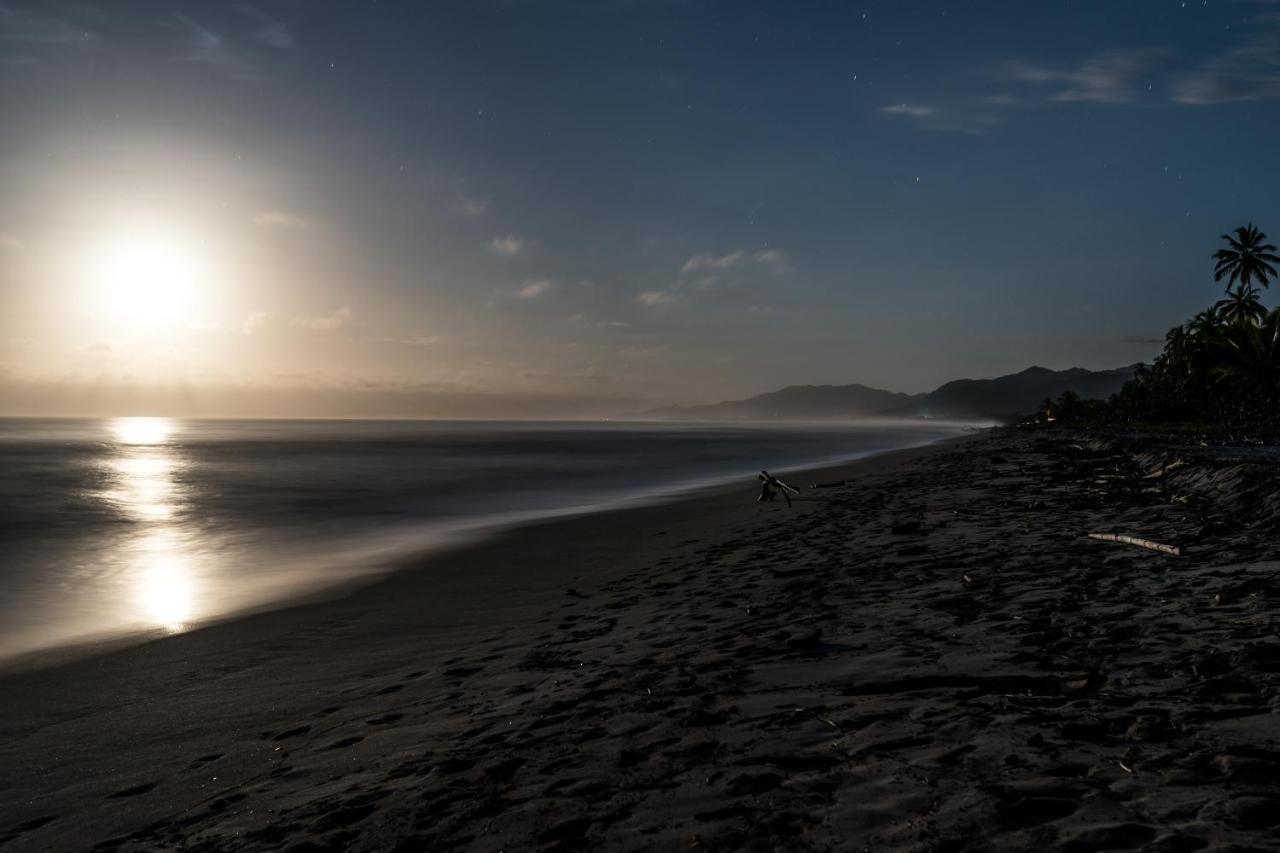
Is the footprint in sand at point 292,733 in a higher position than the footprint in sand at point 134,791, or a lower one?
higher

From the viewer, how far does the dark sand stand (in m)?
3.64

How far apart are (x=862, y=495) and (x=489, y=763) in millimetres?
17101

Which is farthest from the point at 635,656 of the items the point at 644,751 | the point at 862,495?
the point at 862,495

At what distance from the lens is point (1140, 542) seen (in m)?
9.30

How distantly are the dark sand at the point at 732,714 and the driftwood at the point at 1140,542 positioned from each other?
0.26m

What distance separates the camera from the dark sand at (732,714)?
3.64 meters

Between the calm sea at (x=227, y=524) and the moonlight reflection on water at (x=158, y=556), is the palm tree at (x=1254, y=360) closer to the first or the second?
the calm sea at (x=227, y=524)

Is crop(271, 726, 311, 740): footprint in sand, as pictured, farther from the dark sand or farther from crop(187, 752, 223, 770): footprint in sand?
crop(187, 752, 223, 770): footprint in sand

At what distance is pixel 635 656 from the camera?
6.94m

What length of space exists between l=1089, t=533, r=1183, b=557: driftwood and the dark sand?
0.26 meters

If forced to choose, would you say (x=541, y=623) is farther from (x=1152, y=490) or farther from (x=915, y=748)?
(x=1152, y=490)

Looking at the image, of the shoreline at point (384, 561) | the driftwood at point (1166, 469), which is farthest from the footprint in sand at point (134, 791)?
the driftwood at point (1166, 469)

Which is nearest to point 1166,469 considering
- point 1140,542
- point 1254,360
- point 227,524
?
point 1140,542

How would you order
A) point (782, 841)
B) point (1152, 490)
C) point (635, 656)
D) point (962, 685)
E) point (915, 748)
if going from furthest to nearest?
point (1152, 490) < point (635, 656) < point (962, 685) < point (915, 748) < point (782, 841)
